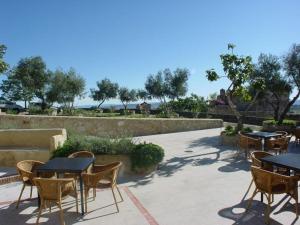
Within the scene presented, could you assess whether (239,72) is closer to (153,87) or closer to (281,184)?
(281,184)

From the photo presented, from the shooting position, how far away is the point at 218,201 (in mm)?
6160

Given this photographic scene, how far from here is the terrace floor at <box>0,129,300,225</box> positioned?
5375 mm

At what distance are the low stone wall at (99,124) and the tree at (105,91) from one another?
2989 cm

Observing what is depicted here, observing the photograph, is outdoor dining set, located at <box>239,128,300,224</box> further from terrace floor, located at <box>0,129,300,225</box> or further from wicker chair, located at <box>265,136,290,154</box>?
wicker chair, located at <box>265,136,290,154</box>

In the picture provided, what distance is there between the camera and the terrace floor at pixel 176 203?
5.38 meters

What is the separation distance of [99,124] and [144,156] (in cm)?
829

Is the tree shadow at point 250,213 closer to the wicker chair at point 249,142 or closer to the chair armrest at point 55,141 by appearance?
the wicker chair at point 249,142

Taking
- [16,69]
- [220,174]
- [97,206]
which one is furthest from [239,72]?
[16,69]

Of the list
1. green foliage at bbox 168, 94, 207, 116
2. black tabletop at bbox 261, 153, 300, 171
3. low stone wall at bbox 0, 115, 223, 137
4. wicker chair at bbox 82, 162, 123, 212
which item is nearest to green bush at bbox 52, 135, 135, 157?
wicker chair at bbox 82, 162, 123, 212

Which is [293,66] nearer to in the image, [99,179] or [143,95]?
Answer: [99,179]

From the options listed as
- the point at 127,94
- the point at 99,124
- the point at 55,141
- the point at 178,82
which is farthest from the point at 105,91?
the point at 55,141

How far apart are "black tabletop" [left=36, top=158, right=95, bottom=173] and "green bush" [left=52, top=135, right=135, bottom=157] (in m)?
1.88

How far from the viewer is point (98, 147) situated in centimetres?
849

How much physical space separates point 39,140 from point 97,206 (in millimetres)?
5370
